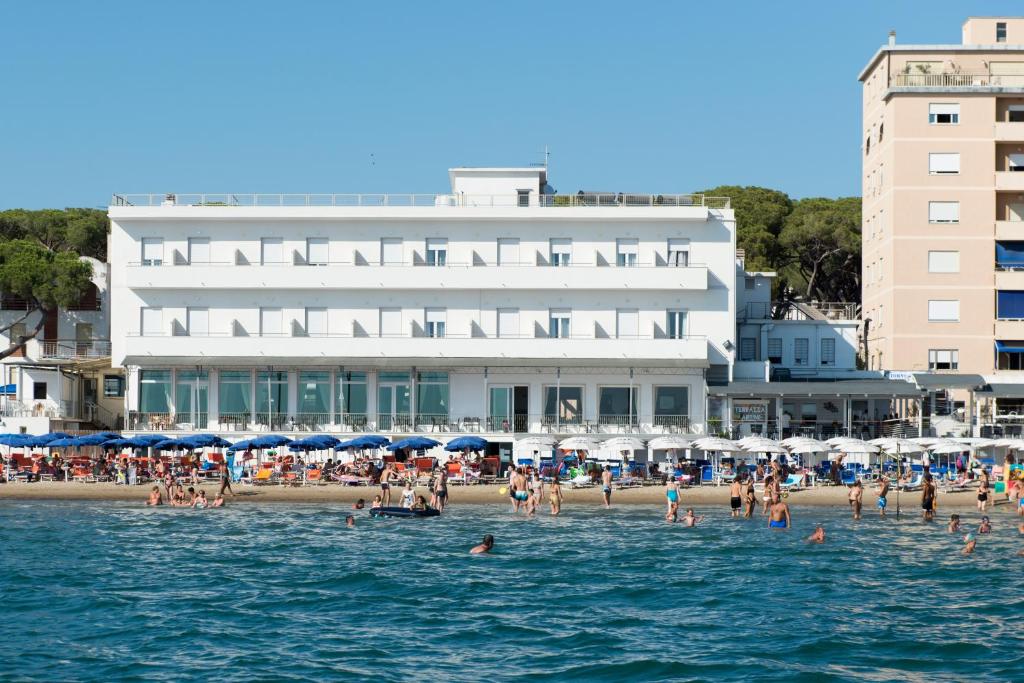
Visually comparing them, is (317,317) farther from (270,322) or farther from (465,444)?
(465,444)

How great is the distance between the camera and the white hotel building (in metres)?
67.8

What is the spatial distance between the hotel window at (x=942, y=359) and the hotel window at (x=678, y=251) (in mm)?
15661

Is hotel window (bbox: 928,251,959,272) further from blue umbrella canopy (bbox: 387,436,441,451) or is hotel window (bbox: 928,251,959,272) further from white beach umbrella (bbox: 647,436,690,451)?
blue umbrella canopy (bbox: 387,436,441,451)

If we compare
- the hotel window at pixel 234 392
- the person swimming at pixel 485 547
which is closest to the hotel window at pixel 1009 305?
the hotel window at pixel 234 392

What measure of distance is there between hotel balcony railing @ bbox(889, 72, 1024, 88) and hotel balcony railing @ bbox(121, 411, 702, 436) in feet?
78.0

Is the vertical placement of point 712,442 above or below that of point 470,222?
below

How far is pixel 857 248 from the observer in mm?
93375

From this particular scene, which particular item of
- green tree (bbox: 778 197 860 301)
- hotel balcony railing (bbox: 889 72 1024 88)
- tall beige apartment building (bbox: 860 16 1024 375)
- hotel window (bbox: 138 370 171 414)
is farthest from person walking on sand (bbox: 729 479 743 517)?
green tree (bbox: 778 197 860 301)

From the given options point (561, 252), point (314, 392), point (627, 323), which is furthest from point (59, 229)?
point (627, 323)

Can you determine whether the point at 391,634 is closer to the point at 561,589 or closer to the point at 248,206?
the point at 561,589

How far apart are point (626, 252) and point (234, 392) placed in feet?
67.1

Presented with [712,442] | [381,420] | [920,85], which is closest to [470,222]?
[381,420]

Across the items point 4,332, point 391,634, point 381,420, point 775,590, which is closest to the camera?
point 391,634

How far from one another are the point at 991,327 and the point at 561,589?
1779 inches
